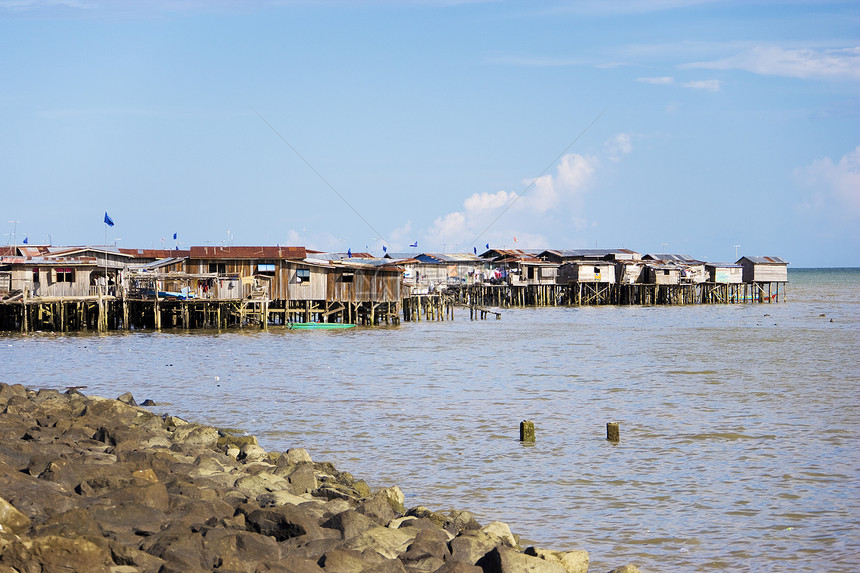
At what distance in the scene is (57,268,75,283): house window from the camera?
44.0m

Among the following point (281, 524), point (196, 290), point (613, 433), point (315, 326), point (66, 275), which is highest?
point (66, 275)

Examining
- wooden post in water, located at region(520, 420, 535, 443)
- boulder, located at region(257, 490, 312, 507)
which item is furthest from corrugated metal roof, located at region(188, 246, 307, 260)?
boulder, located at region(257, 490, 312, 507)

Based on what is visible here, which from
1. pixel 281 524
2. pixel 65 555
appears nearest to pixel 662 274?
pixel 281 524

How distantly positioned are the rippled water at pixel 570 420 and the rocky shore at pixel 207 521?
1813 millimetres

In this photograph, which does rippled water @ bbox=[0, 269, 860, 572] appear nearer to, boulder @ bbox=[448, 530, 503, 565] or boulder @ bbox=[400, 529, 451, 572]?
boulder @ bbox=[448, 530, 503, 565]

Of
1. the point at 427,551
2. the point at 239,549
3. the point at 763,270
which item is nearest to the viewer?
the point at 239,549

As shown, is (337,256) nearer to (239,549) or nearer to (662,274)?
(662,274)

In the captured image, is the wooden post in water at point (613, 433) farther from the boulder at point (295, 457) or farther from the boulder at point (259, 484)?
the boulder at point (259, 484)

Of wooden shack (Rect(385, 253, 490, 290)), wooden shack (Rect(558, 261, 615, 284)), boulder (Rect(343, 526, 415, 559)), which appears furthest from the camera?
wooden shack (Rect(558, 261, 615, 284))

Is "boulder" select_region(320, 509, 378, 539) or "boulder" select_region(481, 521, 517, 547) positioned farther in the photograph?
"boulder" select_region(481, 521, 517, 547)

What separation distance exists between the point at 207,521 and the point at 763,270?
266 feet

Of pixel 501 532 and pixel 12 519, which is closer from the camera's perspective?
pixel 12 519

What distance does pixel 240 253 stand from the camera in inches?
1864

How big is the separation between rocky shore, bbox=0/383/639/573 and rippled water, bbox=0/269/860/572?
181cm
